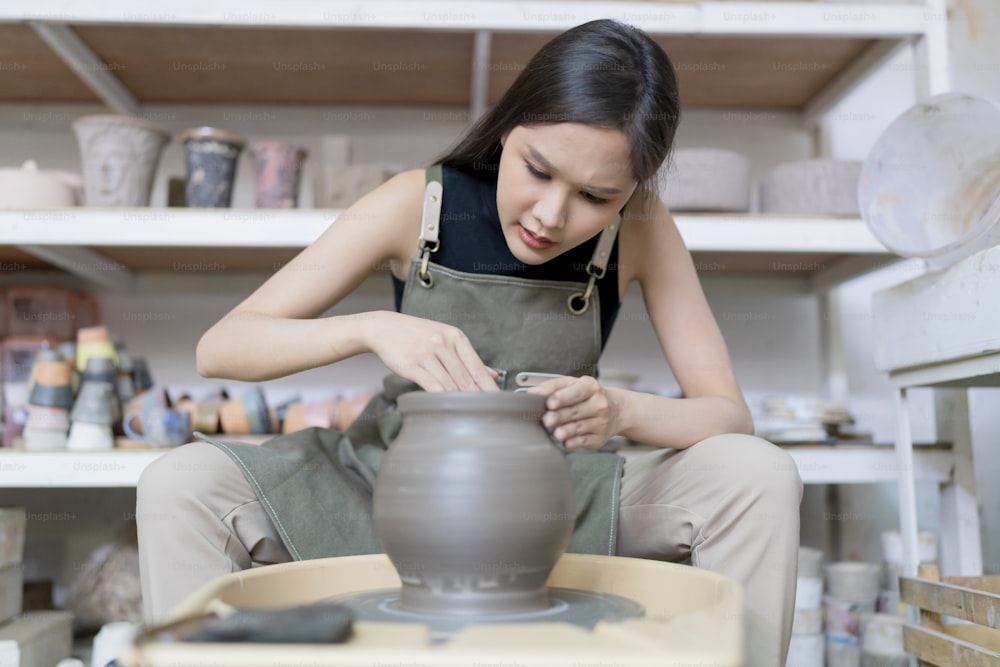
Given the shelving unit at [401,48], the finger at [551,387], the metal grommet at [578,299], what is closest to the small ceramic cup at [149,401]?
the shelving unit at [401,48]

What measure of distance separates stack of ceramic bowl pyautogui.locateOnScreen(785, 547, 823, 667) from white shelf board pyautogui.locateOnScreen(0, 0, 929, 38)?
110 cm

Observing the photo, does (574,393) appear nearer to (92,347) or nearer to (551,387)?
(551,387)

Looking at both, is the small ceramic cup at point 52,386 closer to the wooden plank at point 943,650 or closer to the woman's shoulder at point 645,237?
the woman's shoulder at point 645,237

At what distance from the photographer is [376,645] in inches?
22.7

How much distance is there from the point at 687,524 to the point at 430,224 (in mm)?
591

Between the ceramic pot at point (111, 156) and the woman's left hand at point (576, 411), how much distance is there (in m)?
1.23

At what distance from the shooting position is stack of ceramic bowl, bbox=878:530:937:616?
1804mm

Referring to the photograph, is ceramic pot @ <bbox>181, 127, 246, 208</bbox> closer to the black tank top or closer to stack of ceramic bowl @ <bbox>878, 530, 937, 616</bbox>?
the black tank top

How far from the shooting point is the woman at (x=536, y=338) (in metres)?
0.97

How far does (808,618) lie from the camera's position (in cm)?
176

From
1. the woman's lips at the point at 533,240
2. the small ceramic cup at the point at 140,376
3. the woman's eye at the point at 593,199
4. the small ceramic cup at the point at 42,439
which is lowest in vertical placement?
the small ceramic cup at the point at 42,439

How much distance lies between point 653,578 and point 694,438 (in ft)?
1.05

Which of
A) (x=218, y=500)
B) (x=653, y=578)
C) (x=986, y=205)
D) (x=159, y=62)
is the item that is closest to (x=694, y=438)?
(x=653, y=578)

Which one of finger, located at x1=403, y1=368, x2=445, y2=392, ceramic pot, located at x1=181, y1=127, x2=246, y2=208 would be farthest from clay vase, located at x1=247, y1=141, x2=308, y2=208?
finger, located at x1=403, y1=368, x2=445, y2=392
